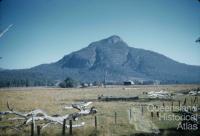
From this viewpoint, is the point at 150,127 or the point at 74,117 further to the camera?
the point at 74,117

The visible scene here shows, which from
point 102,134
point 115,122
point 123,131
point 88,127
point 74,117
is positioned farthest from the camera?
point 74,117

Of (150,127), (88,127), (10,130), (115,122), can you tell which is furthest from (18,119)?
(150,127)

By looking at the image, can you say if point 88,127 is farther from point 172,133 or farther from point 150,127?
point 172,133

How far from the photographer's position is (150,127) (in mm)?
17781

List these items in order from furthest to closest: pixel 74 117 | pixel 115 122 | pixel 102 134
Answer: pixel 74 117
pixel 115 122
pixel 102 134

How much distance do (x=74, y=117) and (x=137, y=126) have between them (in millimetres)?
6133

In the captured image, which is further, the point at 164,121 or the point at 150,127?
the point at 164,121

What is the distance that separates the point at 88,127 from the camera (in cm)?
1797

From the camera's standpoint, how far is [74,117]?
71.1 ft

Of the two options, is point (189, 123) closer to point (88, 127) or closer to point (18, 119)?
point (88, 127)

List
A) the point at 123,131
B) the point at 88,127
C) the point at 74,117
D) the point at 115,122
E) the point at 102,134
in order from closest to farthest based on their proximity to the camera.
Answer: the point at 102,134 → the point at 123,131 → the point at 88,127 → the point at 115,122 → the point at 74,117

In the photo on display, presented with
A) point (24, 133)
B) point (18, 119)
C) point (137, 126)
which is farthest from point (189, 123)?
point (18, 119)

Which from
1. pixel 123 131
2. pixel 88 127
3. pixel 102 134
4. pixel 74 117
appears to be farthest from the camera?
pixel 74 117

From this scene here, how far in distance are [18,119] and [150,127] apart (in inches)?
469
